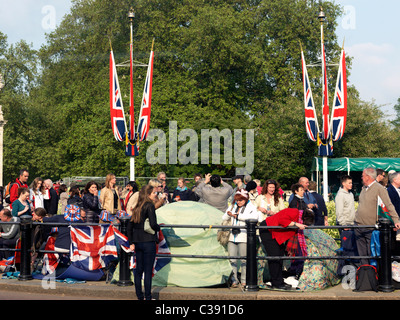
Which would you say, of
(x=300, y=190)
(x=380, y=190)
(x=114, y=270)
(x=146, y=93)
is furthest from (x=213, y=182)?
(x=146, y=93)

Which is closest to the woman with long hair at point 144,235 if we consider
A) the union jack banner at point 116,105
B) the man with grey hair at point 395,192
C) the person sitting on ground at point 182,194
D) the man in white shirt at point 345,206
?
the man in white shirt at point 345,206

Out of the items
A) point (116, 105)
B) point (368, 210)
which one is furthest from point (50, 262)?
point (116, 105)

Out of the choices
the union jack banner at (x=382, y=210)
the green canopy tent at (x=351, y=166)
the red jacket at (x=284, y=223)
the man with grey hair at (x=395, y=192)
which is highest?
the green canopy tent at (x=351, y=166)

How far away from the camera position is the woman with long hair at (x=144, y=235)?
9.00 meters

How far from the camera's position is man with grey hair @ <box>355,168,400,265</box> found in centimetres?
991

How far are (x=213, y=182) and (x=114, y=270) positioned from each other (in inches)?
115

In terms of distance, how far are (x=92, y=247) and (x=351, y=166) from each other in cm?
2469

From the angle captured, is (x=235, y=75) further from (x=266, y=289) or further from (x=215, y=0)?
(x=266, y=289)

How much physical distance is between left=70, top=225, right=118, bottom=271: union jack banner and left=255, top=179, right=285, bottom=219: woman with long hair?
2882mm

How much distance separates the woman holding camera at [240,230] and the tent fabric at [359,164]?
919 inches

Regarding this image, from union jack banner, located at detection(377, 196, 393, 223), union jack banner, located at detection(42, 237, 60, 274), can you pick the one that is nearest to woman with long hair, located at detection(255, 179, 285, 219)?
union jack banner, located at detection(377, 196, 393, 223)

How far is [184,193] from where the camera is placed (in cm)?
1595

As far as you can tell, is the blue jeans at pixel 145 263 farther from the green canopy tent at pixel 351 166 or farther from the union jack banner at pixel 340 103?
the green canopy tent at pixel 351 166
